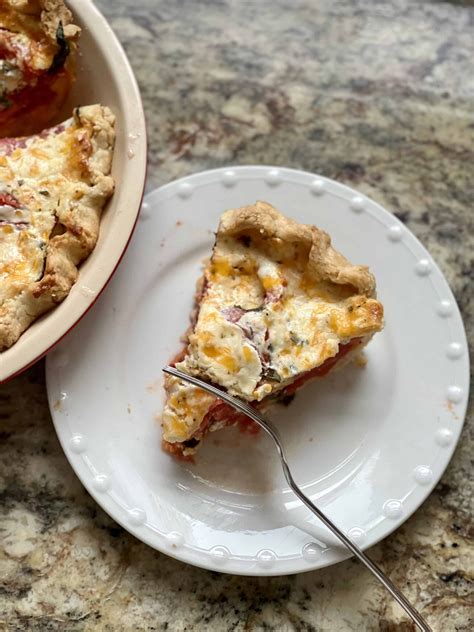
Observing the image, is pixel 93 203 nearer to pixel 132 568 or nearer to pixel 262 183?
pixel 262 183

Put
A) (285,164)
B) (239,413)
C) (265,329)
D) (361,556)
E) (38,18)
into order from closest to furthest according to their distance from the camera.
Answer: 1. (361,556)
2. (265,329)
3. (239,413)
4. (38,18)
5. (285,164)

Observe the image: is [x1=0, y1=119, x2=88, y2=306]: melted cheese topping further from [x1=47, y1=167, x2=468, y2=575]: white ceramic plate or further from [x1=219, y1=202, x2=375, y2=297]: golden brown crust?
[x1=219, y1=202, x2=375, y2=297]: golden brown crust

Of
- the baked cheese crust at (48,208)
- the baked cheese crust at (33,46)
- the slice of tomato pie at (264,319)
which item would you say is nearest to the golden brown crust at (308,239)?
the slice of tomato pie at (264,319)

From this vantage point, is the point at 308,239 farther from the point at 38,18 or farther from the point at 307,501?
the point at 38,18

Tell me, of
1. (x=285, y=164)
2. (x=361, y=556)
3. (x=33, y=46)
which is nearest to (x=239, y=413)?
(x=361, y=556)

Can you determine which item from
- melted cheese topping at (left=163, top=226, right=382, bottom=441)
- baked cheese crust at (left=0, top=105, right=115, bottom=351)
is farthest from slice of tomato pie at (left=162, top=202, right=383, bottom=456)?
baked cheese crust at (left=0, top=105, right=115, bottom=351)

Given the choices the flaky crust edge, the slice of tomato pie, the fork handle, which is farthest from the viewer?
the flaky crust edge

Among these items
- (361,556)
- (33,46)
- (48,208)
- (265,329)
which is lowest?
(361,556)
